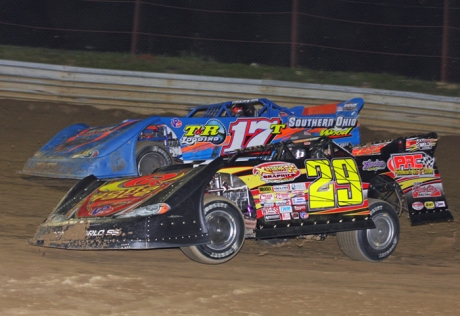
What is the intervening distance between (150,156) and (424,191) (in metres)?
3.50

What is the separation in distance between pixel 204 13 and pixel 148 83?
7.74 ft

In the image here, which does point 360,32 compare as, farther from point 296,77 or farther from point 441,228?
point 441,228

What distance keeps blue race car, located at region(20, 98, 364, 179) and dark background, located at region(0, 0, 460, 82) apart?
11.0ft

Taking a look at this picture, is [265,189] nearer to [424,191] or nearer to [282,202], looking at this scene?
[282,202]

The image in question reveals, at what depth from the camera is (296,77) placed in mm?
13828

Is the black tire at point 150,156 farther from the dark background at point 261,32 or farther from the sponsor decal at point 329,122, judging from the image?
the dark background at point 261,32

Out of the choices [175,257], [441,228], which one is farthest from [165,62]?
[175,257]

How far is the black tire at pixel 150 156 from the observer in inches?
357

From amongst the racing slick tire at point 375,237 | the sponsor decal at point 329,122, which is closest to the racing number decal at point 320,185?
the racing slick tire at point 375,237

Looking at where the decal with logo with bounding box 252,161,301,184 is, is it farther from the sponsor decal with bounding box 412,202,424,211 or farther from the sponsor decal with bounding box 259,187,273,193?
the sponsor decal with bounding box 412,202,424,211

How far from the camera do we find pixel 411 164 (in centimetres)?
748

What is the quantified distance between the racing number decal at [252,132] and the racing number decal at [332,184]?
3.13 metres

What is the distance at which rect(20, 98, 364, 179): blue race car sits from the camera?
28.7 ft

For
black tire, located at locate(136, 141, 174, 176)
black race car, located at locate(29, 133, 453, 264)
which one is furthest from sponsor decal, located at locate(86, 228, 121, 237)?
black tire, located at locate(136, 141, 174, 176)
